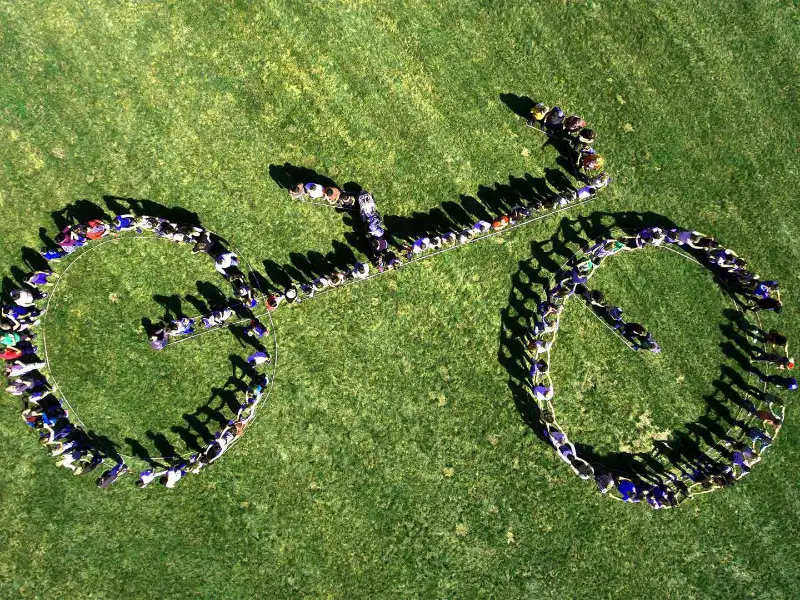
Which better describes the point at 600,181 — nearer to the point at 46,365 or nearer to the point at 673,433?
the point at 673,433

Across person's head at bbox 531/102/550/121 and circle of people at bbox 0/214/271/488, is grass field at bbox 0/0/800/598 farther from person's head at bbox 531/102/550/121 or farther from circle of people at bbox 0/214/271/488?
person's head at bbox 531/102/550/121

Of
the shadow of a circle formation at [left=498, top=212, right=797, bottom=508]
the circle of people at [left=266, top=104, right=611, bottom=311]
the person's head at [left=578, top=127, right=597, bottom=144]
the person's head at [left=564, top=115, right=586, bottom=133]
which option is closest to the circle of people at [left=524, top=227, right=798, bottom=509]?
the shadow of a circle formation at [left=498, top=212, right=797, bottom=508]

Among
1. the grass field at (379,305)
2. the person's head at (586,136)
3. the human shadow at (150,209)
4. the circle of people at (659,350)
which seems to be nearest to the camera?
the grass field at (379,305)

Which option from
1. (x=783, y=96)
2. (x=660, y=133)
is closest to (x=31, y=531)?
(x=660, y=133)

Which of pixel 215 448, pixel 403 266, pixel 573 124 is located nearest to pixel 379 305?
pixel 403 266

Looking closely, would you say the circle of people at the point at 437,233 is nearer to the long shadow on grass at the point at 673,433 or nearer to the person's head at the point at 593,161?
the person's head at the point at 593,161

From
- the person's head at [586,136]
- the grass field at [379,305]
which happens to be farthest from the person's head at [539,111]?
the person's head at [586,136]
